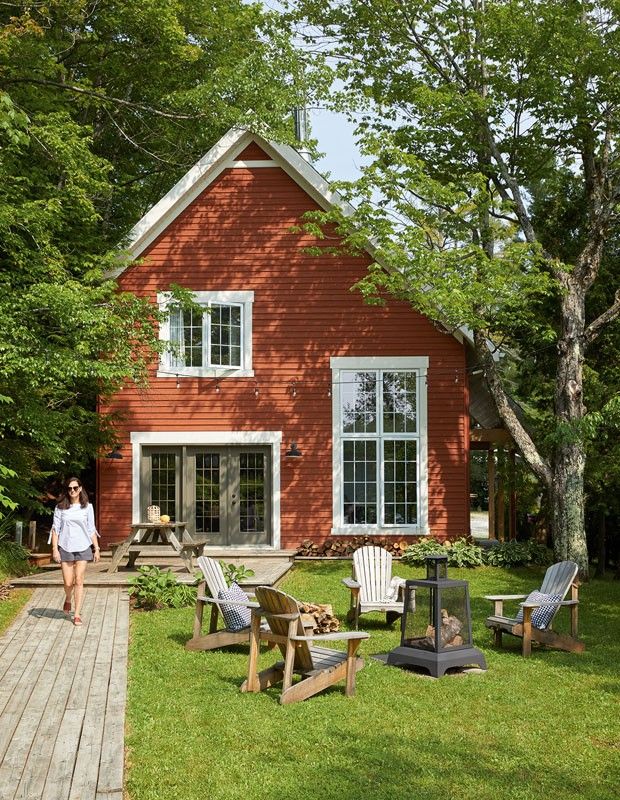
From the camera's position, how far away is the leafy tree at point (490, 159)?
16031 mm

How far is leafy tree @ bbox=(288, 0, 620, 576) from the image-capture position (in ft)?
52.6

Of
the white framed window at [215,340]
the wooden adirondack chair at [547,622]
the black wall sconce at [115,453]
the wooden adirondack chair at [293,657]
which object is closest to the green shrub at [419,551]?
the white framed window at [215,340]

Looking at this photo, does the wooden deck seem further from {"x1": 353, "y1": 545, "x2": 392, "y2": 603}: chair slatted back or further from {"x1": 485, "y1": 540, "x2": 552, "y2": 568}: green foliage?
{"x1": 485, "y1": 540, "x2": 552, "y2": 568}: green foliage

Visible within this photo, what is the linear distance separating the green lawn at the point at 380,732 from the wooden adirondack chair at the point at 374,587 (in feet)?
2.98

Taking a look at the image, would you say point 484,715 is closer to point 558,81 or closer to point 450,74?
point 558,81

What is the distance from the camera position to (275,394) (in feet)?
58.4

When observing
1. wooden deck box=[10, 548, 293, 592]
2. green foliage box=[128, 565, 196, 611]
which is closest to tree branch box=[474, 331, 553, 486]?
wooden deck box=[10, 548, 293, 592]

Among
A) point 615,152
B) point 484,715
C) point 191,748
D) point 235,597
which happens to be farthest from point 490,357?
point 191,748

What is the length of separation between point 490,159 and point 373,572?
992 cm

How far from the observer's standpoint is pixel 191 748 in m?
6.10

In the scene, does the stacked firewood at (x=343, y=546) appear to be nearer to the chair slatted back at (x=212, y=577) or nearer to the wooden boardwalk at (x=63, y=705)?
the wooden boardwalk at (x=63, y=705)

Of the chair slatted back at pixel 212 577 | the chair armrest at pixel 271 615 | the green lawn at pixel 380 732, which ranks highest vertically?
the chair slatted back at pixel 212 577

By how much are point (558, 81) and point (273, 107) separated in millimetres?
4889

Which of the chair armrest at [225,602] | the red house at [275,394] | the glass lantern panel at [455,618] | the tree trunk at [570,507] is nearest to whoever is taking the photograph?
the glass lantern panel at [455,618]
